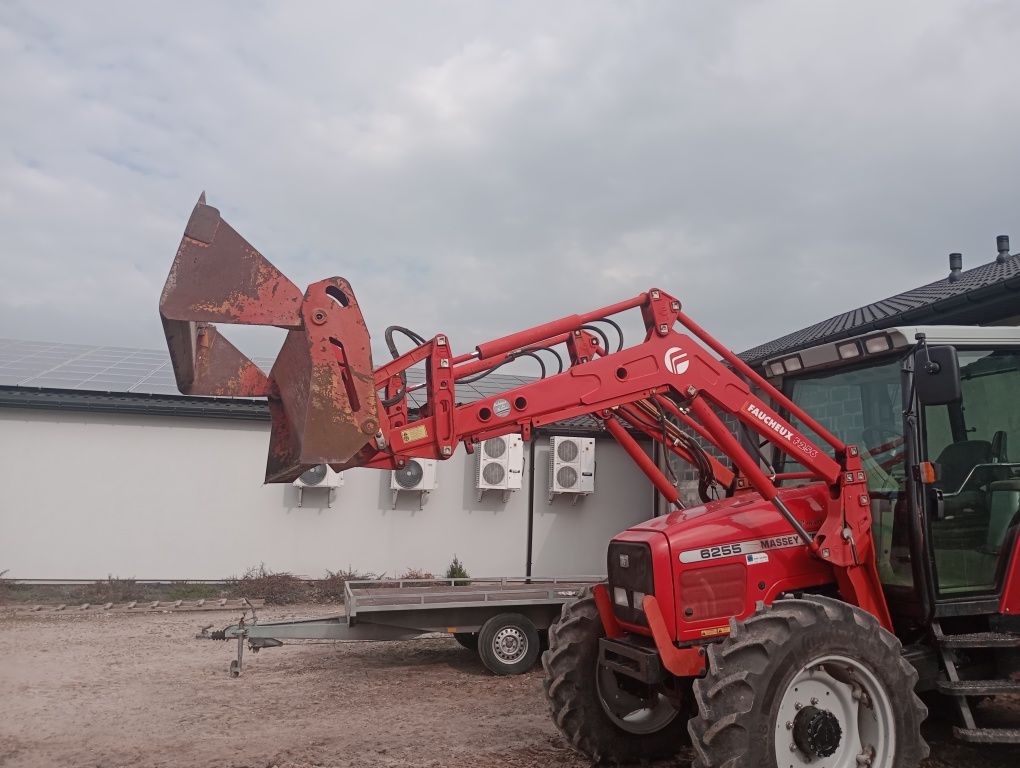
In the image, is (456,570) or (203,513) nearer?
(203,513)

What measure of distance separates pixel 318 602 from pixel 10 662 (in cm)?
506

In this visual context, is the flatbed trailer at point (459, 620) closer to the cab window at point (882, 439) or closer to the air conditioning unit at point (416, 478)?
the cab window at point (882, 439)

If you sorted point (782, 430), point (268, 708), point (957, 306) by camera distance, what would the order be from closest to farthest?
point (782, 430) < point (268, 708) < point (957, 306)

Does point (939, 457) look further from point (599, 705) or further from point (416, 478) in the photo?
point (416, 478)

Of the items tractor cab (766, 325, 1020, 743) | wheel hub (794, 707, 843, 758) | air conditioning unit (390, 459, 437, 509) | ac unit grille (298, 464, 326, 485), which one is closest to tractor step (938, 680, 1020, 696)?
tractor cab (766, 325, 1020, 743)

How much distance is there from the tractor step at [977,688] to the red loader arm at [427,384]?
0.53 meters

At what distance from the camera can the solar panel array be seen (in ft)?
44.6

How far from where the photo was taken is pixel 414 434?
439 cm

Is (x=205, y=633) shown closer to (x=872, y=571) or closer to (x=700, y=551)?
(x=700, y=551)

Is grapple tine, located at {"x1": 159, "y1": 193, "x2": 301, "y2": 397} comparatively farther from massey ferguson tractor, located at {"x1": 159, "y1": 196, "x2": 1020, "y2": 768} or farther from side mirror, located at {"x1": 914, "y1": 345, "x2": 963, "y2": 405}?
side mirror, located at {"x1": 914, "y1": 345, "x2": 963, "y2": 405}

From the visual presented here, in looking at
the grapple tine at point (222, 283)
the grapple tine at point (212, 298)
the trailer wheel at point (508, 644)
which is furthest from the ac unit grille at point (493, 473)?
the grapple tine at point (222, 283)

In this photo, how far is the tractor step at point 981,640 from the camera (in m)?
4.41

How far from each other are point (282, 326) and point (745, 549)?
2.83 metres

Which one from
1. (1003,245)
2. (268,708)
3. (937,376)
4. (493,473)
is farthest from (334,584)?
(1003,245)
